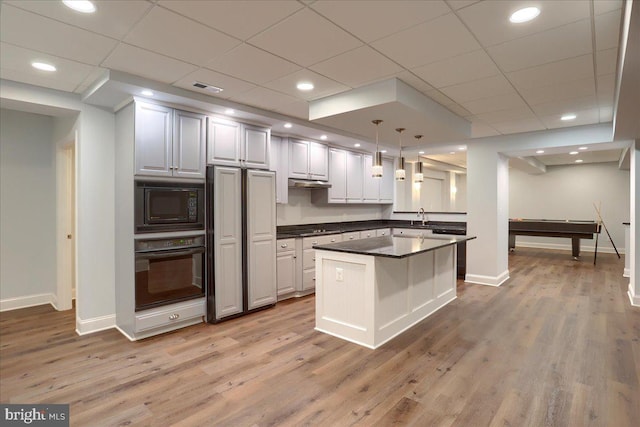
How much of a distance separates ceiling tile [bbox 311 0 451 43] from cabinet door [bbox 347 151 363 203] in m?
3.97

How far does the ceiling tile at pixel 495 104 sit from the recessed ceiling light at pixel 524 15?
1559mm

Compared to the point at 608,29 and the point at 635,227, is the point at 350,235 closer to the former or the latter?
the point at 635,227

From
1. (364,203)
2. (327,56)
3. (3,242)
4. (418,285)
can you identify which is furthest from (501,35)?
(3,242)

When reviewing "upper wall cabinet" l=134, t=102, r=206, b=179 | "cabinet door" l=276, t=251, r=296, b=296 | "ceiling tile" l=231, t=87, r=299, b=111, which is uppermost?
"ceiling tile" l=231, t=87, r=299, b=111

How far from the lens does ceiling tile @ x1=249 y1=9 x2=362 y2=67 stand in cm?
215

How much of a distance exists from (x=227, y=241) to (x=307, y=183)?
5.88 feet

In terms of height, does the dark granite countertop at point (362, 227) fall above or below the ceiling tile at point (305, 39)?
below

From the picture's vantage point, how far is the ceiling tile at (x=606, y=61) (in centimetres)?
252

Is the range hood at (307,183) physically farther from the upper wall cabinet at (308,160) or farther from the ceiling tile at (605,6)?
the ceiling tile at (605,6)

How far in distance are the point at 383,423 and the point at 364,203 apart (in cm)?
484

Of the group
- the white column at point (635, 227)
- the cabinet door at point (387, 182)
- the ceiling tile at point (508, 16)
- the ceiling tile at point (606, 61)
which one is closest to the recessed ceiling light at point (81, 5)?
the ceiling tile at point (508, 16)

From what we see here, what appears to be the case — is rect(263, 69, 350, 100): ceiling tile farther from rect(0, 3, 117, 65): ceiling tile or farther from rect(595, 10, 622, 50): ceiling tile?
rect(595, 10, 622, 50): ceiling tile

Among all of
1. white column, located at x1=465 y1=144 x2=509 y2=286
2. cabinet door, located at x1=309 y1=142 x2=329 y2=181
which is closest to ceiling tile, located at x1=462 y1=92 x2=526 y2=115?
white column, located at x1=465 y1=144 x2=509 y2=286

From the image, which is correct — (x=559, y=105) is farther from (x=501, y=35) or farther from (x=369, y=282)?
(x=369, y=282)
